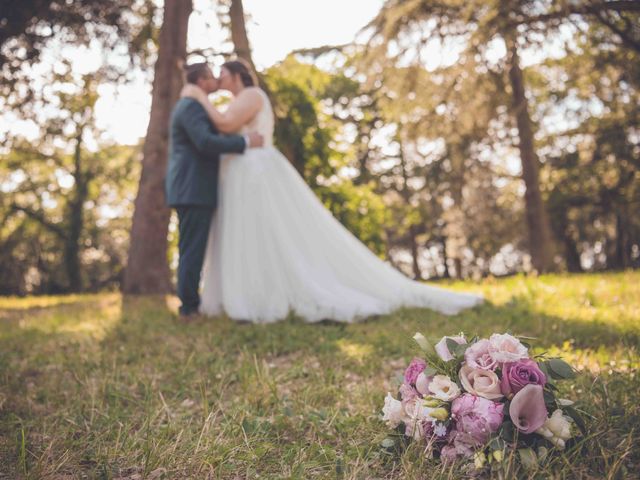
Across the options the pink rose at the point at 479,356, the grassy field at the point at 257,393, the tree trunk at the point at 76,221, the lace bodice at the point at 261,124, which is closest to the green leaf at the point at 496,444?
the grassy field at the point at 257,393

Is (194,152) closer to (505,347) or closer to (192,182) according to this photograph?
(192,182)

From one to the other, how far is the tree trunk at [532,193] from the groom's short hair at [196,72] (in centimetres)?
775

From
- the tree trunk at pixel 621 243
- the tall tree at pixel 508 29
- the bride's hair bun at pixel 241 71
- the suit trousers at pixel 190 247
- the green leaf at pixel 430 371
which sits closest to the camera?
the green leaf at pixel 430 371

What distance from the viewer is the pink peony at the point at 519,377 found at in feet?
5.47

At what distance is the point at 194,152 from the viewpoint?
5.21m

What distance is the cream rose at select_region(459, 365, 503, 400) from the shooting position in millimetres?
1688

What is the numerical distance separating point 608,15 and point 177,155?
6.02m

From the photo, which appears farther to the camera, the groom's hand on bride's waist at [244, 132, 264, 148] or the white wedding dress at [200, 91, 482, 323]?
the groom's hand on bride's waist at [244, 132, 264, 148]

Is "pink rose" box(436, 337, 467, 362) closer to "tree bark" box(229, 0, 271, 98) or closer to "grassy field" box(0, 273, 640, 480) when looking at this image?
"grassy field" box(0, 273, 640, 480)

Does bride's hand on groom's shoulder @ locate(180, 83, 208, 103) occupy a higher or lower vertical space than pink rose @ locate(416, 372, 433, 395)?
higher

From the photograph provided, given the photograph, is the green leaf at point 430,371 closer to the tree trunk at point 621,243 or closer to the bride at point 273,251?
the bride at point 273,251

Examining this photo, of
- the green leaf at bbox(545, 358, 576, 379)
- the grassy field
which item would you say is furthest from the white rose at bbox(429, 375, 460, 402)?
the green leaf at bbox(545, 358, 576, 379)

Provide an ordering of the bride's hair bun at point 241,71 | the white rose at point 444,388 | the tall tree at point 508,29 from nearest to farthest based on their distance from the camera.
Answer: the white rose at point 444,388 → the bride's hair bun at point 241,71 → the tall tree at point 508,29

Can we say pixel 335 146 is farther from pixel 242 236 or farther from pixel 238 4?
pixel 242 236
